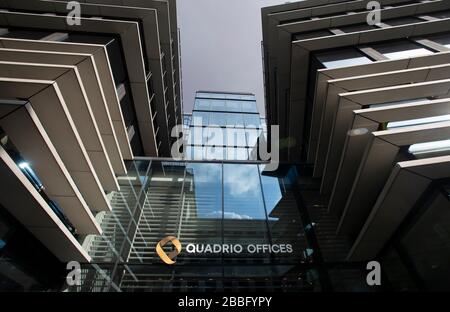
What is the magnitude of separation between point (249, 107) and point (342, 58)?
44.5 ft

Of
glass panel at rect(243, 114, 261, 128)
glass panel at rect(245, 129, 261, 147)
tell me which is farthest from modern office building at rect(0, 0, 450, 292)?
glass panel at rect(243, 114, 261, 128)

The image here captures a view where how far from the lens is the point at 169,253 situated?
9.49 m

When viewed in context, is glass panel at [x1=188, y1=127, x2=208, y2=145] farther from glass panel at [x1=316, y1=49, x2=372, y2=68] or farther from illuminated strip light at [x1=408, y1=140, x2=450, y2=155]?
illuminated strip light at [x1=408, y1=140, x2=450, y2=155]

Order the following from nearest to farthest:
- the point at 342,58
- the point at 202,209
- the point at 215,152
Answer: the point at 202,209
the point at 342,58
the point at 215,152

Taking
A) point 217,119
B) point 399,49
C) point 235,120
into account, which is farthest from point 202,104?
point 399,49

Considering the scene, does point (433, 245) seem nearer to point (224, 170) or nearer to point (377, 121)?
point (377, 121)

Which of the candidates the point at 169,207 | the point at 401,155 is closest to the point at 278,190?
the point at 169,207

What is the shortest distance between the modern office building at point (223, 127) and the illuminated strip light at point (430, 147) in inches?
435

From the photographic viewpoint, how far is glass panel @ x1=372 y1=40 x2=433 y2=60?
1221cm

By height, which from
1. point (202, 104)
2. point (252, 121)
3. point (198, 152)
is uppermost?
point (202, 104)

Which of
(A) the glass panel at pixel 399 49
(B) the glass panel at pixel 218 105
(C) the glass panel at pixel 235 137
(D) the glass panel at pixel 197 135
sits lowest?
(C) the glass panel at pixel 235 137

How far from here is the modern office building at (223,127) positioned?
1967cm

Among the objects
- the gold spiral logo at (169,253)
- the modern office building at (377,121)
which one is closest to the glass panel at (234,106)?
the modern office building at (377,121)

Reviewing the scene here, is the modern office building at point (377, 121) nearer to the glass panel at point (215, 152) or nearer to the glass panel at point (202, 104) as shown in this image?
the glass panel at point (215, 152)
